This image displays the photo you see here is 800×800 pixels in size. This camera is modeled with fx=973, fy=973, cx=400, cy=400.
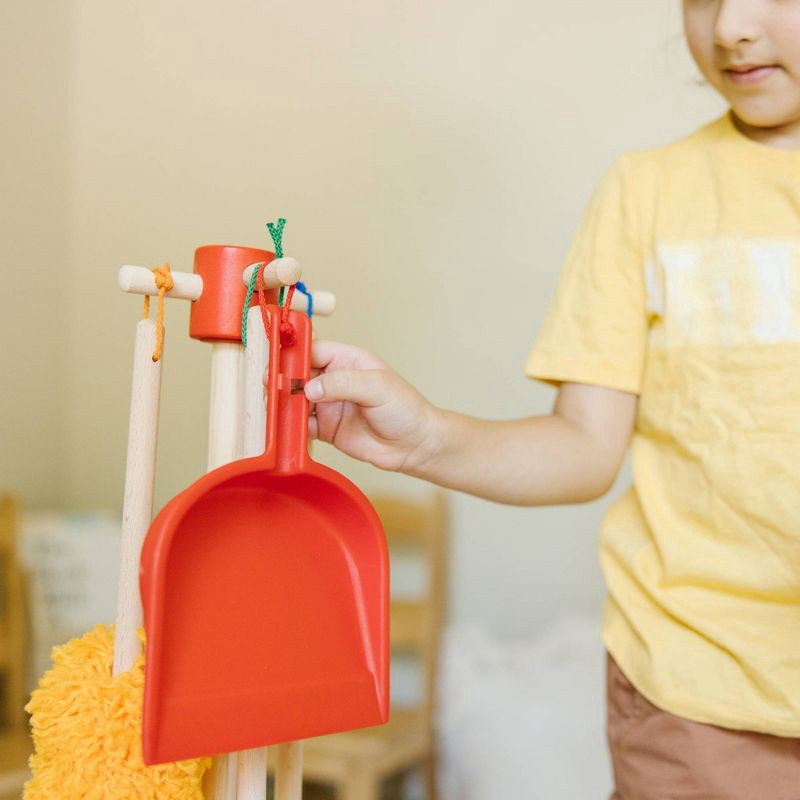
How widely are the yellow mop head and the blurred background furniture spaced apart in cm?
121

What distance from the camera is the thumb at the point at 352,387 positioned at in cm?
48

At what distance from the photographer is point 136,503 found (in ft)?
1.68

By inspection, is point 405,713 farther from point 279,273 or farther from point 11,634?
point 279,273

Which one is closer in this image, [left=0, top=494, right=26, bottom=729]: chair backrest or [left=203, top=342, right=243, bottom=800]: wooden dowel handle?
[left=203, top=342, right=243, bottom=800]: wooden dowel handle

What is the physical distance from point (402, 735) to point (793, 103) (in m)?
1.19

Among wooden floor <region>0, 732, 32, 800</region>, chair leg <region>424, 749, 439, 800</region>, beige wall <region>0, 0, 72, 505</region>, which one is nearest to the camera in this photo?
wooden floor <region>0, 732, 32, 800</region>

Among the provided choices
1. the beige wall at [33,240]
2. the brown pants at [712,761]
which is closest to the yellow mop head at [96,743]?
the brown pants at [712,761]

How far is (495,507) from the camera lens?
5.44 ft

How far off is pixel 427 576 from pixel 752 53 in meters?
1.17

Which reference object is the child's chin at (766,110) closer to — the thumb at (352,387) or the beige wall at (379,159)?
the thumb at (352,387)

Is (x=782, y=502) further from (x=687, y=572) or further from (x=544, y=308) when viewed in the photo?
(x=544, y=308)

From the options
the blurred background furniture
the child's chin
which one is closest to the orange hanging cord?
the child's chin

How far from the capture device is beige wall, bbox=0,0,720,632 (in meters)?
1.49

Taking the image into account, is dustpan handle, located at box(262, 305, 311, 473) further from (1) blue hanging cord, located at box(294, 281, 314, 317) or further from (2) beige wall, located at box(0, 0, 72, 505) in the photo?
(2) beige wall, located at box(0, 0, 72, 505)
